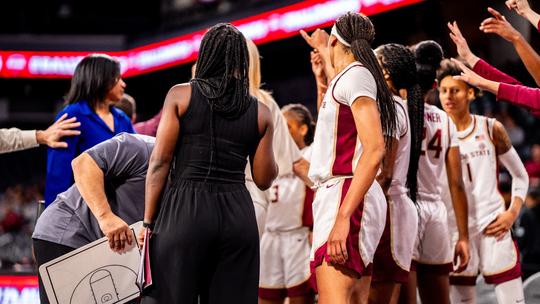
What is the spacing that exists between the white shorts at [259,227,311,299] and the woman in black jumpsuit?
251cm

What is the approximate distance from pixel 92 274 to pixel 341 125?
A: 129 centimetres

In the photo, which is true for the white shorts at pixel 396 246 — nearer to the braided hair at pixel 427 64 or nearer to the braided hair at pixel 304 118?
the braided hair at pixel 427 64

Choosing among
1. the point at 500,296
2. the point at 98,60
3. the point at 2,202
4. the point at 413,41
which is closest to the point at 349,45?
the point at 98,60

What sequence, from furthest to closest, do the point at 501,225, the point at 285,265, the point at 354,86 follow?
the point at 285,265, the point at 501,225, the point at 354,86

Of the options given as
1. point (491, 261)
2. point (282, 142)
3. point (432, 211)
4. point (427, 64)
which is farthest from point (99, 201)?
point (491, 261)

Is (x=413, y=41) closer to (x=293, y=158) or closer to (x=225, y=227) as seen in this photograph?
(x=293, y=158)

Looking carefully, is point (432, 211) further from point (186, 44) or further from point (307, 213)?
point (186, 44)

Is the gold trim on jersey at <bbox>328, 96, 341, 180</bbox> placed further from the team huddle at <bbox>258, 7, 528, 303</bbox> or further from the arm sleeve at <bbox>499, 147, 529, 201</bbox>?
the arm sleeve at <bbox>499, 147, 529, 201</bbox>

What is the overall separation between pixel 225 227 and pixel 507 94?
67.8 inches

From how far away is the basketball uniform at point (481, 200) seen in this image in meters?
4.98

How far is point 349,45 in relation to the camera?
3.53 meters

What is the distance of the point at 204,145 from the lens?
10.3 feet

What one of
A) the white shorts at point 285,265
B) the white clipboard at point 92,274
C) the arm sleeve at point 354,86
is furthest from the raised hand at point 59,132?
the white shorts at point 285,265

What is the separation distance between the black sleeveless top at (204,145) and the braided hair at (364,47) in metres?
0.68
